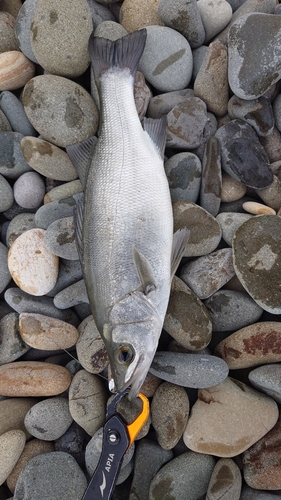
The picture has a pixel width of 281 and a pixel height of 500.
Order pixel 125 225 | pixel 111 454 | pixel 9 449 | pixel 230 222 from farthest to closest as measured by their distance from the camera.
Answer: pixel 230 222 < pixel 9 449 < pixel 125 225 < pixel 111 454

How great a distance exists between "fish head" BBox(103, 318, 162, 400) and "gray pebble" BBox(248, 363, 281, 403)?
883 mm

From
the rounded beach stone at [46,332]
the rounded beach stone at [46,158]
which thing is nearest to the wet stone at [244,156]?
the rounded beach stone at [46,158]

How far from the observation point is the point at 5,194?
311 cm

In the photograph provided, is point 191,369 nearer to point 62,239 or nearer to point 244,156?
point 62,239

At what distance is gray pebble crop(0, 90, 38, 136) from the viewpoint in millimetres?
3176

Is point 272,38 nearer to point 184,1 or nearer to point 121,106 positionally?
point 184,1

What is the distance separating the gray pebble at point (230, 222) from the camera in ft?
9.27

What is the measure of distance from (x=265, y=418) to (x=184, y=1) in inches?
128

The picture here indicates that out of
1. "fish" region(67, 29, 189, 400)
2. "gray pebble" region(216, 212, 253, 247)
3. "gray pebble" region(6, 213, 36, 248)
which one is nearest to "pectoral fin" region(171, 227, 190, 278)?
"fish" region(67, 29, 189, 400)

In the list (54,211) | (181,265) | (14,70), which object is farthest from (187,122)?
(14,70)

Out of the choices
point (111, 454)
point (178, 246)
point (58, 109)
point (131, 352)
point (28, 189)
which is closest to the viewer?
point (131, 352)

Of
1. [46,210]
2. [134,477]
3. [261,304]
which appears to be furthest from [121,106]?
[134,477]

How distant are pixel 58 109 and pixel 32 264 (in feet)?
4.17

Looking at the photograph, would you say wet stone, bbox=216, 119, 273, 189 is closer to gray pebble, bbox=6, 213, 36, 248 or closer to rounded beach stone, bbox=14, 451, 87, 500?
gray pebble, bbox=6, 213, 36, 248
